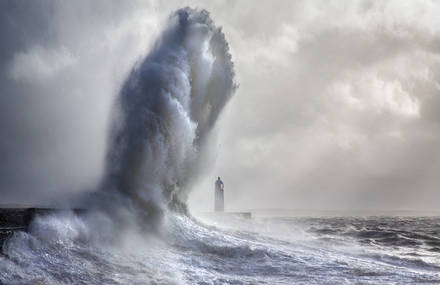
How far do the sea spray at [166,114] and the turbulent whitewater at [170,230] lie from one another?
4cm

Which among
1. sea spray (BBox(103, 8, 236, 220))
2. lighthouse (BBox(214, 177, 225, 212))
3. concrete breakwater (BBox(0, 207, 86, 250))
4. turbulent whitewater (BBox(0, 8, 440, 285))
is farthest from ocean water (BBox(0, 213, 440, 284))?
lighthouse (BBox(214, 177, 225, 212))

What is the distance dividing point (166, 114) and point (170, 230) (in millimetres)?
4347

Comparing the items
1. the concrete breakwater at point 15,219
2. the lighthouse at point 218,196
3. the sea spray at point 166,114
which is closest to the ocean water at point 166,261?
the concrete breakwater at point 15,219

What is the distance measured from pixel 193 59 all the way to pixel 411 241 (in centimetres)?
1241

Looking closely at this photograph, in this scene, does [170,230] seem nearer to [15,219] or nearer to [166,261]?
[166,261]

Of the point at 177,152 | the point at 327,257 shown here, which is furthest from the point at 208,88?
the point at 327,257

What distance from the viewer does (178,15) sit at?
15.7 m


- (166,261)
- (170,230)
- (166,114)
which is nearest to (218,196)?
(166,114)

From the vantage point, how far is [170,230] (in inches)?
428

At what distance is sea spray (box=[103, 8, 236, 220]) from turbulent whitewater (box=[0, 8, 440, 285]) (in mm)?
40

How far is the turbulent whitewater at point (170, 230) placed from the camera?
6.81m

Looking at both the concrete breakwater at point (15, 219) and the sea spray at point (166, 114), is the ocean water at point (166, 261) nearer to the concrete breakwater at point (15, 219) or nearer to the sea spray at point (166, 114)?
the concrete breakwater at point (15, 219)

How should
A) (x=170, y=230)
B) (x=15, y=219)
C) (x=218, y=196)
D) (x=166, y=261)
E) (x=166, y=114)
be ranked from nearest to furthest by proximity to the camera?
(x=15, y=219) → (x=166, y=261) → (x=170, y=230) → (x=166, y=114) → (x=218, y=196)

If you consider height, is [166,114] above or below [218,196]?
above
